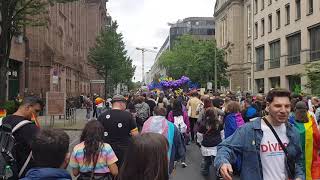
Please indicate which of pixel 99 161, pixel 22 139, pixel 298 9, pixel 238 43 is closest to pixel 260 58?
pixel 298 9

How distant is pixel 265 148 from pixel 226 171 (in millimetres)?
619

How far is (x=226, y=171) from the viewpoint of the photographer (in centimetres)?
388

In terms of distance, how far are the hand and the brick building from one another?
21918mm

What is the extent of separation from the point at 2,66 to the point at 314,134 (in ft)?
54.2

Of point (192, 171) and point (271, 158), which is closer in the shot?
point (271, 158)

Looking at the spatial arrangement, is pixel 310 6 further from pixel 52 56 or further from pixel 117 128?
pixel 117 128

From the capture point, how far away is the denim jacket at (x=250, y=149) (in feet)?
14.1

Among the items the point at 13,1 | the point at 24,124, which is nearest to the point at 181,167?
the point at 24,124

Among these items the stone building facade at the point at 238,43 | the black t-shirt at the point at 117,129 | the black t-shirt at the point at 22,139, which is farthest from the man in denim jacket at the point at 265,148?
the stone building facade at the point at 238,43

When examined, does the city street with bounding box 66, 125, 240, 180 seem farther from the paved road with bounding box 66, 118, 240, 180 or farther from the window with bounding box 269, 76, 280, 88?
the window with bounding box 269, 76, 280, 88

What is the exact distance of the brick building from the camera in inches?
1430

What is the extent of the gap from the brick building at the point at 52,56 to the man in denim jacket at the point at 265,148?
21551 millimetres

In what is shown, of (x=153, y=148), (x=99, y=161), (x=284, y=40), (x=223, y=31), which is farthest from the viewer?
(x=223, y=31)

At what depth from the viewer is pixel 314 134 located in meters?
6.88
